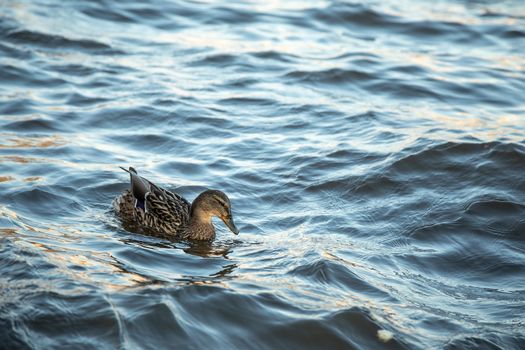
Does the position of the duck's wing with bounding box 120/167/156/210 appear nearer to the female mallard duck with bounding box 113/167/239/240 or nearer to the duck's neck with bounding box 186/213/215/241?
the female mallard duck with bounding box 113/167/239/240

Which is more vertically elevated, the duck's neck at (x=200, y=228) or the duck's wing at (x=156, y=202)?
the duck's wing at (x=156, y=202)

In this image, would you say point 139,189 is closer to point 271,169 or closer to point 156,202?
point 156,202

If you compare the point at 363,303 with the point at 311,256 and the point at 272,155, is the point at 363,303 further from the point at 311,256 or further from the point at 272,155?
the point at 272,155

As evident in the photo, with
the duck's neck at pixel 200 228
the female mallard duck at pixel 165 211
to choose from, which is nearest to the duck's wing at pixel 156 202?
the female mallard duck at pixel 165 211

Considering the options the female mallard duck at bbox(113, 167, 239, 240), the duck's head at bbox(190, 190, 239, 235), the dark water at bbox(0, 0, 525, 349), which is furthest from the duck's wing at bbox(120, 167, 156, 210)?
the duck's head at bbox(190, 190, 239, 235)

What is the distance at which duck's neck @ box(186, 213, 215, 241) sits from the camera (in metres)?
8.33

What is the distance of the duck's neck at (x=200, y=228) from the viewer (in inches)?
328

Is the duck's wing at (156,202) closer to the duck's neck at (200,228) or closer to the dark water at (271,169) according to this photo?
the duck's neck at (200,228)

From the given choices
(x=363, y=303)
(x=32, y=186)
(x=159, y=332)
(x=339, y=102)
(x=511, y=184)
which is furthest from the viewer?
(x=339, y=102)

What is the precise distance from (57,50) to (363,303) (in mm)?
8753

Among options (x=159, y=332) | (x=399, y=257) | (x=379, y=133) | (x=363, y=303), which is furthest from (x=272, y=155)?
(x=159, y=332)

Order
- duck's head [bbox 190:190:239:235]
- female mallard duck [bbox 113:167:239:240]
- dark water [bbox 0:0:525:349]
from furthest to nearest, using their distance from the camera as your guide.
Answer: female mallard duck [bbox 113:167:239:240] → duck's head [bbox 190:190:239:235] → dark water [bbox 0:0:525:349]

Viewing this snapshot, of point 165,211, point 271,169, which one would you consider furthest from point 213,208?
point 271,169

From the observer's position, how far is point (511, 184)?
31.0 feet
